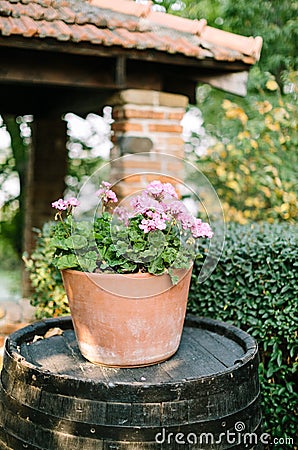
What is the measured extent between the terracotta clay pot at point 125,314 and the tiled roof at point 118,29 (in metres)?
1.88

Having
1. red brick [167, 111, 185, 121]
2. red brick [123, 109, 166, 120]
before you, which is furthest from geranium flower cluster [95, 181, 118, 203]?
red brick [167, 111, 185, 121]

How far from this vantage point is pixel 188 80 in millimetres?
3945

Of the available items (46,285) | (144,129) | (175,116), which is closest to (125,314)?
(46,285)

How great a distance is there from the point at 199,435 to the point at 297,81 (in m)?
4.65

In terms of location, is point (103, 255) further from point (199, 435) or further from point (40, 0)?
point (40, 0)

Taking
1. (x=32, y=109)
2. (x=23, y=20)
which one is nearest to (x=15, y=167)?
(x=32, y=109)

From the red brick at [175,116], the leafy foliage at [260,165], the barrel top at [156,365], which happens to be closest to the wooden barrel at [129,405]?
the barrel top at [156,365]

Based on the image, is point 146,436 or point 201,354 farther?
point 201,354

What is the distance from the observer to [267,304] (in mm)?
2539

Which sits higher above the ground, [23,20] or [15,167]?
[23,20]

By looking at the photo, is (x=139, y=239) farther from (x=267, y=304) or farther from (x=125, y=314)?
(x=267, y=304)

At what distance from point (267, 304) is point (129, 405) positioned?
3.83 ft

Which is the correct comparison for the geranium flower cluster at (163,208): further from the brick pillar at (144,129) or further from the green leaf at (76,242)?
the brick pillar at (144,129)

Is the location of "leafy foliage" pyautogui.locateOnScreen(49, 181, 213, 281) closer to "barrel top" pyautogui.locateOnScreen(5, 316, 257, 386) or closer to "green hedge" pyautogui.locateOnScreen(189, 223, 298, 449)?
"barrel top" pyautogui.locateOnScreen(5, 316, 257, 386)
